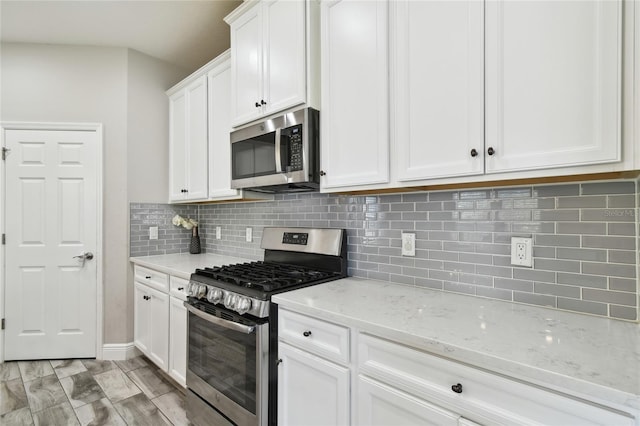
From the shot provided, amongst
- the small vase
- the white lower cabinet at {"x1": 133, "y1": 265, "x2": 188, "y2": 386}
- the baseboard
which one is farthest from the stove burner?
the baseboard

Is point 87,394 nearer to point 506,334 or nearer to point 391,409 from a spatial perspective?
point 391,409

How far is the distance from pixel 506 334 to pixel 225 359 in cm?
136

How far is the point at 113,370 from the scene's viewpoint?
2701 mm

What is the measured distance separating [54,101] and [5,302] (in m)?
1.83

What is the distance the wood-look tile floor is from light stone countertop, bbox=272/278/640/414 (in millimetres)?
1472

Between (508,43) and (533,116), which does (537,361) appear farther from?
(508,43)

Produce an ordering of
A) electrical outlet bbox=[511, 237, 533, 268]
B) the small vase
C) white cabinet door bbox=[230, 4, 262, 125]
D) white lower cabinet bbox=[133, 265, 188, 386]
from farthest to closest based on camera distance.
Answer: the small vase < white lower cabinet bbox=[133, 265, 188, 386] < white cabinet door bbox=[230, 4, 262, 125] < electrical outlet bbox=[511, 237, 533, 268]

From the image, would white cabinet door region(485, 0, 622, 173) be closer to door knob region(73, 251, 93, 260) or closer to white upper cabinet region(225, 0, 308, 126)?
white upper cabinet region(225, 0, 308, 126)

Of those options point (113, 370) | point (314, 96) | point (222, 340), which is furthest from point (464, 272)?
point (113, 370)

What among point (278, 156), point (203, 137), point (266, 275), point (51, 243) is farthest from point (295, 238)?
point (51, 243)

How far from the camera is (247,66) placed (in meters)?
2.09

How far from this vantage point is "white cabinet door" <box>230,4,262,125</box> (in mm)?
2004

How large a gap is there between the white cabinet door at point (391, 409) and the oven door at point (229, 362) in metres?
0.52

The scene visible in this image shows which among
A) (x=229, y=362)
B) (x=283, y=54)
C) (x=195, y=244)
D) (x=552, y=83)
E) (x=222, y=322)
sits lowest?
(x=229, y=362)
